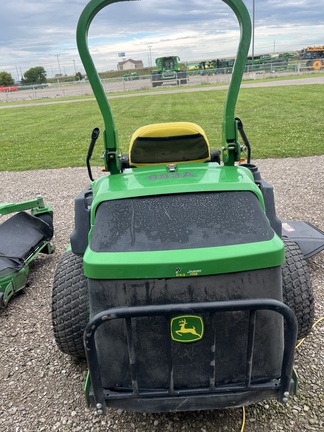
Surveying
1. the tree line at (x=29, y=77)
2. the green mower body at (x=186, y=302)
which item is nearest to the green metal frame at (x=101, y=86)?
the green mower body at (x=186, y=302)

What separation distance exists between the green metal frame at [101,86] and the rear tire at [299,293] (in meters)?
0.82

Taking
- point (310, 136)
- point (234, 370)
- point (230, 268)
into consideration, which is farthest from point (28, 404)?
point (310, 136)

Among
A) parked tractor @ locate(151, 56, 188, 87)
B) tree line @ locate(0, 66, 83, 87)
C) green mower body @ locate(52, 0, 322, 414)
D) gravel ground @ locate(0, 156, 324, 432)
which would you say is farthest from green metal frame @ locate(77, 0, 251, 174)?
tree line @ locate(0, 66, 83, 87)

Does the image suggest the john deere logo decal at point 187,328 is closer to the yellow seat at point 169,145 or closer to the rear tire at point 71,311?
the rear tire at point 71,311

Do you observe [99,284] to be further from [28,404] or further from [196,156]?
[196,156]

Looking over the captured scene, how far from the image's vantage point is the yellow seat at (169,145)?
2939 mm

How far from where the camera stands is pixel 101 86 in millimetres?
2621

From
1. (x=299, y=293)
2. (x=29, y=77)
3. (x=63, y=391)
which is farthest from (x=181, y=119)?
(x=29, y=77)

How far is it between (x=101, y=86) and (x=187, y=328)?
1642mm

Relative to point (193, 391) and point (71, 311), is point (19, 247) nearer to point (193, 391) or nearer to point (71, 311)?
point (71, 311)

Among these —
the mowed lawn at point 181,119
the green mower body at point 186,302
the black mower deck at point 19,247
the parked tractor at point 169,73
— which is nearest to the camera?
the green mower body at point 186,302

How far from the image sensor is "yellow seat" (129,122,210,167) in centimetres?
294

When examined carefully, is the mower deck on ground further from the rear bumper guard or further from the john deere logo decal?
the john deere logo decal

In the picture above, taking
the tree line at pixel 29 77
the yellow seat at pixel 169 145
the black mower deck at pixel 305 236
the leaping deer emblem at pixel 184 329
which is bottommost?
the tree line at pixel 29 77
